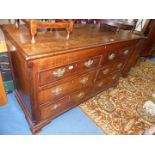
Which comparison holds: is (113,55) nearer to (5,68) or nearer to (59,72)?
(59,72)

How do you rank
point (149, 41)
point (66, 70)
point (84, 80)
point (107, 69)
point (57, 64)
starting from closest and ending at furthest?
1. point (57, 64)
2. point (66, 70)
3. point (84, 80)
4. point (107, 69)
5. point (149, 41)

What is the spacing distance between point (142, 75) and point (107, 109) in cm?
146

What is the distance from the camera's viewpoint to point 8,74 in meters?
1.70

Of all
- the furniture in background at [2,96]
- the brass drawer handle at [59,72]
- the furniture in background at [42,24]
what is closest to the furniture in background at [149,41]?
the furniture in background at [42,24]

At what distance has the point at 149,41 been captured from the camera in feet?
10.5

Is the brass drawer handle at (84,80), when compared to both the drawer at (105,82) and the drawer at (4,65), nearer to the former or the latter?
the drawer at (105,82)

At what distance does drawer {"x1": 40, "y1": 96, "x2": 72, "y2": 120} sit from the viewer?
1.34 meters

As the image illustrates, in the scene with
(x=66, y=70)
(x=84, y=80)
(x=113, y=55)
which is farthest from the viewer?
(x=113, y=55)

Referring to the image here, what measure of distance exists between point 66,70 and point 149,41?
2.78m

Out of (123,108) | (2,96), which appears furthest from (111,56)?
(2,96)

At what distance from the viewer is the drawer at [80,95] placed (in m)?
1.59

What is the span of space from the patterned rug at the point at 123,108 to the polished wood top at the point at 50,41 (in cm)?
96
